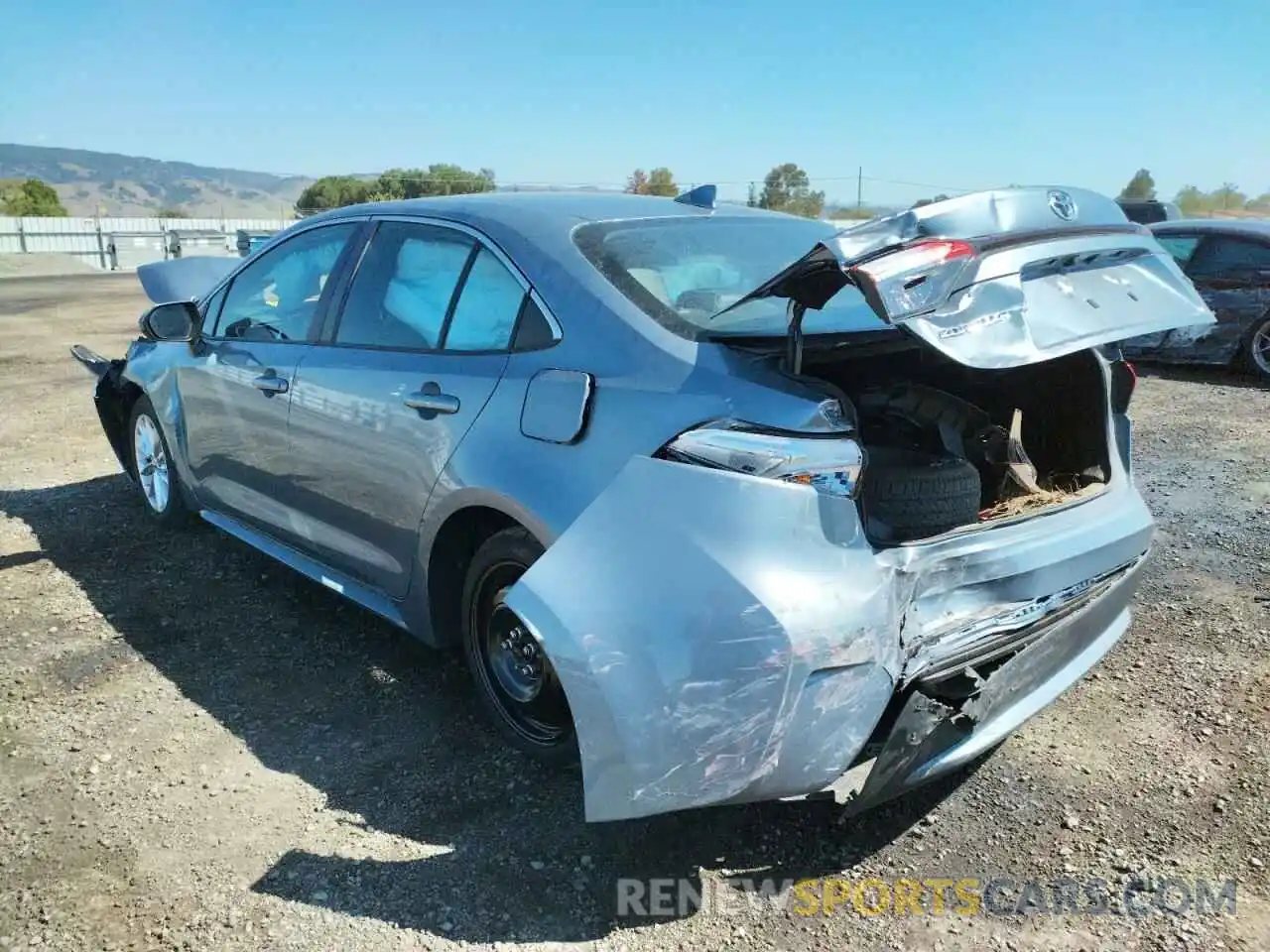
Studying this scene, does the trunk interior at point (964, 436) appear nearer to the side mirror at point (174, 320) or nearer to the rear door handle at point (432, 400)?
the rear door handle at point (432, 400)

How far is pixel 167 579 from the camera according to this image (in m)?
4.55

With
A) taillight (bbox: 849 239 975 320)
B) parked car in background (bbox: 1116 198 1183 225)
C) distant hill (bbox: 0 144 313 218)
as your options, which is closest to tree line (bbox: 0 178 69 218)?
parked car in background (bbox: 1116 198 1183 225)

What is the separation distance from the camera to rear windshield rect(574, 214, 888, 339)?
2.63m

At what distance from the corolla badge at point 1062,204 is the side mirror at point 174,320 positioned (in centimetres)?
365

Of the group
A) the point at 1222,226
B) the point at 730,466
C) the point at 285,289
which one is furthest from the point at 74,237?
the point at 730,466

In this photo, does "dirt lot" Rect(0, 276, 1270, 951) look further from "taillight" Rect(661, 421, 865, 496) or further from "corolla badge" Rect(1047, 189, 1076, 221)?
"corolla badge" Rect(1047, 189, 1076, 221)

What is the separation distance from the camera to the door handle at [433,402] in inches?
115

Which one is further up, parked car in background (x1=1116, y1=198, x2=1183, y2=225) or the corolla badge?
parked car in background (x1=1116, y1=198, x2=1183, y2=225)

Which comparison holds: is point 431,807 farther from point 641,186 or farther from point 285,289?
point 641,186

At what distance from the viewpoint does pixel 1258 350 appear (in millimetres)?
9266

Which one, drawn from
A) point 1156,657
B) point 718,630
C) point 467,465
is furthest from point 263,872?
point 1156,657

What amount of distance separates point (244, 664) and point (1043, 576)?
2830 millimetres

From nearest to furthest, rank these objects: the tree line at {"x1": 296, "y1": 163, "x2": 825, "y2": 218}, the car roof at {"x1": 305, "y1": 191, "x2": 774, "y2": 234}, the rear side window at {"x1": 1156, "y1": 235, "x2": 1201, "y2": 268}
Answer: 1. the car roof at {"x1": 305, "y1": 191, "x2": 774, "y2": 234}
2. the rear side window at {"x1": 1156, "y1": 235, "x2": 1201, "y2": 268}
3. the tree line at {"x1": 296, "y1": 163, "x2": 825, "y2": 218}

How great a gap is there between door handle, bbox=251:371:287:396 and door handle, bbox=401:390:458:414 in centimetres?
92
